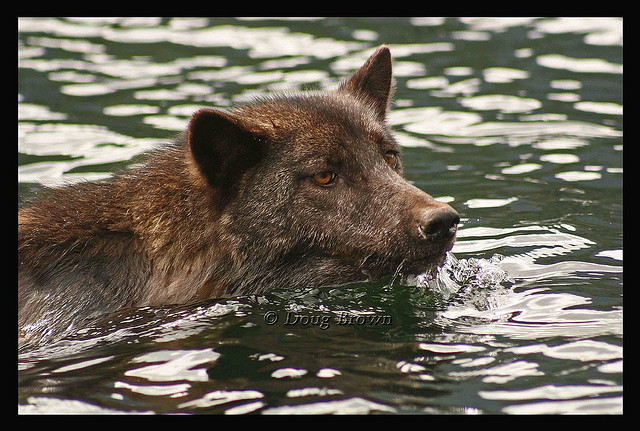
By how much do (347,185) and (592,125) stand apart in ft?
21.9

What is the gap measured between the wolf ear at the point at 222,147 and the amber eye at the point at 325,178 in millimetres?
545

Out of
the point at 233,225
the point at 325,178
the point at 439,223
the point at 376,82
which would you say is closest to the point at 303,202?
the point at 325,178

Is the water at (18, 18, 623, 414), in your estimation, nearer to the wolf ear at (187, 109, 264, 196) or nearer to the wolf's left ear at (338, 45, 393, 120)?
the wolf ear at (187, 109, 264, 196)

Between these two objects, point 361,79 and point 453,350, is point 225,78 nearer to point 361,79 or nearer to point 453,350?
point 361,79

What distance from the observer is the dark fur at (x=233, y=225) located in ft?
26.4

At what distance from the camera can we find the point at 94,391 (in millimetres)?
6738

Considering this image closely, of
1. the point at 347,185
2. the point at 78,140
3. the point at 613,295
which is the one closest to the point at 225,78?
the point at 78,140

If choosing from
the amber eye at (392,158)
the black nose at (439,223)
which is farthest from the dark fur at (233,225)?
the amber eye at (392,158)

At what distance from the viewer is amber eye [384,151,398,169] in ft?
29.0

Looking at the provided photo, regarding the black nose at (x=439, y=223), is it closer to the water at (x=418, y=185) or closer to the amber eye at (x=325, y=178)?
the water at (x=418, y=185)

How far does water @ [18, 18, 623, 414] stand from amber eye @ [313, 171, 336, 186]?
1001mm

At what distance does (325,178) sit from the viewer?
833 cm

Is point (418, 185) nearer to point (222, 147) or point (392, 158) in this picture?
point (392, 158)

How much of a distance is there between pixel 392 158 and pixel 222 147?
68.6 inches
